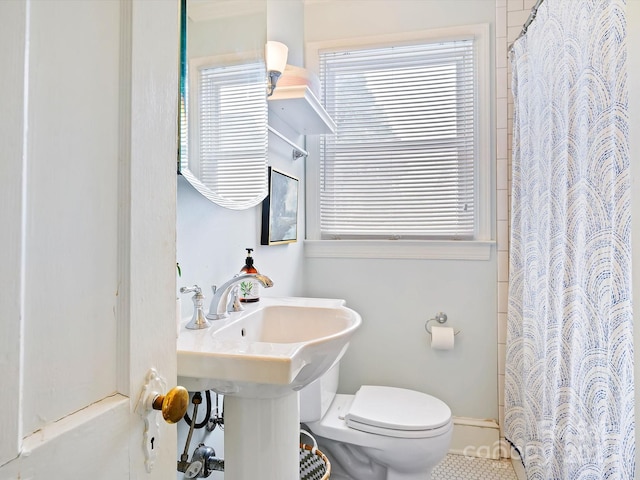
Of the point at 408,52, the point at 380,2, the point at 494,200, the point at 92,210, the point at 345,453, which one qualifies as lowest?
the point at 345,453

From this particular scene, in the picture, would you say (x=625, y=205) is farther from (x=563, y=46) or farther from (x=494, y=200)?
(x=494, y=200)

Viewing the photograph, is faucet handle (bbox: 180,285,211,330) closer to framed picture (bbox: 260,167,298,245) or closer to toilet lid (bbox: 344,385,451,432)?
framed picture (bbox: 260,167,298,245)

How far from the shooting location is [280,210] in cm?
182

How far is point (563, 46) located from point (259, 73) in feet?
3.41

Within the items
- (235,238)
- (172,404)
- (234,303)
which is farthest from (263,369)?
(235,238)

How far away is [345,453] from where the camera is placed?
1698mm

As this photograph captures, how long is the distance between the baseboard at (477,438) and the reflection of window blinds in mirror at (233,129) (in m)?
1.65

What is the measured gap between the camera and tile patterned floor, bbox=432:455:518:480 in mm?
1860

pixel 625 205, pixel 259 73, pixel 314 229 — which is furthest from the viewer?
pixel 314 229

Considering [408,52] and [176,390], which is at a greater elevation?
[408,52]

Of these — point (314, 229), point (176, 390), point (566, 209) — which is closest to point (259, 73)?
point (314, 229)

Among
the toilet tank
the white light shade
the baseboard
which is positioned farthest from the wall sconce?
the baseboard

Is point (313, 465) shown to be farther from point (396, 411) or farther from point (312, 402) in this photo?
point (396, 411)

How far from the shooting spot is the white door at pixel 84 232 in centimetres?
34
